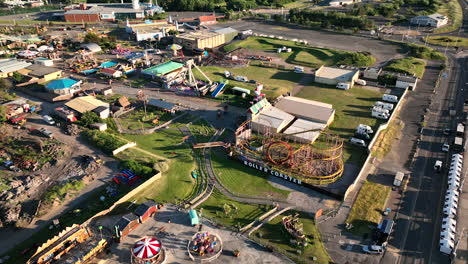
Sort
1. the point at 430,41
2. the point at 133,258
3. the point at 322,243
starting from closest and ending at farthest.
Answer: the point at 133,258 → the point at 322,243 → the point at 430,41

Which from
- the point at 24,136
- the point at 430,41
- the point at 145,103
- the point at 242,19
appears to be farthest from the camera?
the point at 242,19

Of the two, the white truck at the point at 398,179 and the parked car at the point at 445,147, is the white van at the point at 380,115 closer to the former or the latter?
the parked car at the point at 445,147

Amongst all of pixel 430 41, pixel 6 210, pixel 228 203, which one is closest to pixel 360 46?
pixel 430 41

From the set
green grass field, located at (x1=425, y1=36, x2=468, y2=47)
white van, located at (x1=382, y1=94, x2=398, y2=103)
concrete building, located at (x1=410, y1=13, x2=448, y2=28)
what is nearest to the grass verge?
white van, located at (x1=382, y1=94, x2=398, y2=103)

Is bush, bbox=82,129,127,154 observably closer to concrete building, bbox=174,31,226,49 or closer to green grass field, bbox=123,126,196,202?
green grass field, bbox=123,126,196,202

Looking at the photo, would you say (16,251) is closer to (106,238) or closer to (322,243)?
(106,238)

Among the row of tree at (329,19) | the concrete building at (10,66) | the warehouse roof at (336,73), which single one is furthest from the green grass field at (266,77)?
the row of tree at (329,19)
